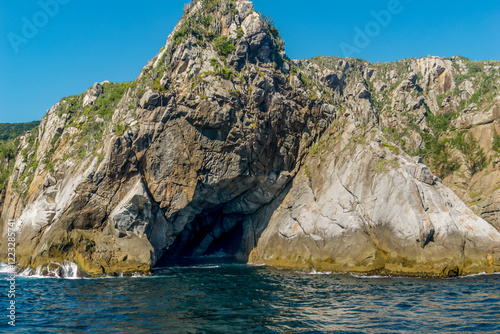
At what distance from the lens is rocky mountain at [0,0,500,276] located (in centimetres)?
3581

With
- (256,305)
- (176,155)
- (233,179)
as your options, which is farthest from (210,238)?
(256,305)

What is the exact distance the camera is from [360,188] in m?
41.3

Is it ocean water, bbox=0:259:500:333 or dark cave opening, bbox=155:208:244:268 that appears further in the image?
dark cave opening, bbox=155:208:244:268

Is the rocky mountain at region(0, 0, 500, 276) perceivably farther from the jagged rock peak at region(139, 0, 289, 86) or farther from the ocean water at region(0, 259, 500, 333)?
the ocean water at region(0, 259, 500, 333)

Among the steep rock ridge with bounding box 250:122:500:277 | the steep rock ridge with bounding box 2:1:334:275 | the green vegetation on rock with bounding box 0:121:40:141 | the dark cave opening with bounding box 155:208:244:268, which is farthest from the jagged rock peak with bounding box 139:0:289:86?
the green vegetation on rock with bounding box 0:121:40:141

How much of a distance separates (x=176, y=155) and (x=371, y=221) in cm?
2357

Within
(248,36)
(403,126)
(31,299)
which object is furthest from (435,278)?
(403,126)

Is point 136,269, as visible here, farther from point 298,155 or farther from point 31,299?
point 298,155

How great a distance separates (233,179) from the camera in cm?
4378

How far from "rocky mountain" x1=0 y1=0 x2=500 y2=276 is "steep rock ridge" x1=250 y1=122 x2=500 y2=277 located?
0.49ft

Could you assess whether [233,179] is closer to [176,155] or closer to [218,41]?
[176,155]

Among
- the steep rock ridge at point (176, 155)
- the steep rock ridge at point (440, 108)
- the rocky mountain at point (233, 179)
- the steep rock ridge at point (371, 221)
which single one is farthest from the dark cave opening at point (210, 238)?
the steep rock ridge at point (440, 108)

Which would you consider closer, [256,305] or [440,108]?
[256,305]

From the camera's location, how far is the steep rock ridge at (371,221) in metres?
34.5
